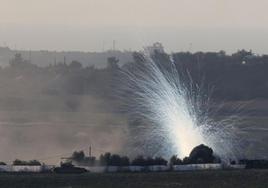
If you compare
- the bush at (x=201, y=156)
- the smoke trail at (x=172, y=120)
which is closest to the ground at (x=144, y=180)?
the bush at (x=201, y=156)

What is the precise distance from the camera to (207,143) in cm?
12556

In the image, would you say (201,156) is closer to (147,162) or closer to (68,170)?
(147,162)

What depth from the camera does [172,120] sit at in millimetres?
130375

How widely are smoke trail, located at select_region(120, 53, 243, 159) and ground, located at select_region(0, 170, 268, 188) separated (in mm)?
20073

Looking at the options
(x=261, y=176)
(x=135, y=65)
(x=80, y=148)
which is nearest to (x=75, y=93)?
(x=135, y=65)

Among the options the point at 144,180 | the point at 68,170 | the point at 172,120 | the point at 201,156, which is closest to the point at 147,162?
the point at 201,156

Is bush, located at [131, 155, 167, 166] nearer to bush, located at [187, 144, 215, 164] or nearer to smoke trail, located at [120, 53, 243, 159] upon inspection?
bush, located at [187, 144, 215, 164]

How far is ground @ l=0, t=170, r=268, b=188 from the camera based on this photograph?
90.2 metres

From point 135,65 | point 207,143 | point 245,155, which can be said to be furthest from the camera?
point 135,65

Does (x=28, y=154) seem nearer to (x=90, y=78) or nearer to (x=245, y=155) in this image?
(x=245, y=155)

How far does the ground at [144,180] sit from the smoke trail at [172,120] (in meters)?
20.1

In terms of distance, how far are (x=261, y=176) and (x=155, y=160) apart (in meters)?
13.4

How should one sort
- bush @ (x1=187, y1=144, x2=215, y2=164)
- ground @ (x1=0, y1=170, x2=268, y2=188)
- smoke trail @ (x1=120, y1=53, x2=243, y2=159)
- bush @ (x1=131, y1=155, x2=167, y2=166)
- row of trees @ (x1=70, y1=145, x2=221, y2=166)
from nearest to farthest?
ground @ (x1=0, y1=170, x2=268, y2=188) → bush @ (x1=131, y1=155, x2=167, y2=166) → row of trees @ (x1=70, y1=145, x2=221, y2=166) → bush @ (x1=187, y1=144, x2=215, y2=164) → smoke trail @ (x1=120, y1=53, x2=243, y2=159)

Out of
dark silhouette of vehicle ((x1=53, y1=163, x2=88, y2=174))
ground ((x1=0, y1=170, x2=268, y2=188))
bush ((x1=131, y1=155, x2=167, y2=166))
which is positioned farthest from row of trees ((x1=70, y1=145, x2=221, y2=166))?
ground ((x1=0, y1=170, x2=268, y2=188))
